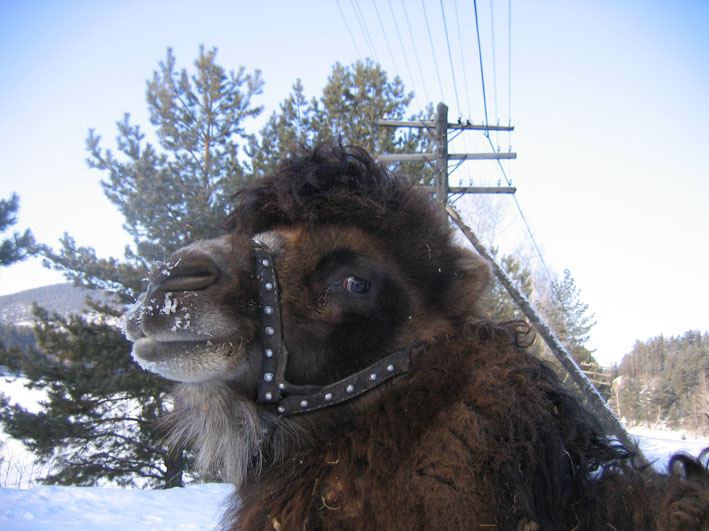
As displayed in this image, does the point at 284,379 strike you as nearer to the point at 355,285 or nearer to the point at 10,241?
the point at 355,285

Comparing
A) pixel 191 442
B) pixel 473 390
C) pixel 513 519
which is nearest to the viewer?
pixel 513 519

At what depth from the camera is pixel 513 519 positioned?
1.76m

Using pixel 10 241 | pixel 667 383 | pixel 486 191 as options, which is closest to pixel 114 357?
pixel 10 241

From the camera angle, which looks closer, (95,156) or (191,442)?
(191,442)

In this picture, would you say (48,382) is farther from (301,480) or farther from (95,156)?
(301,480)

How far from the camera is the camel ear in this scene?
2.74 m

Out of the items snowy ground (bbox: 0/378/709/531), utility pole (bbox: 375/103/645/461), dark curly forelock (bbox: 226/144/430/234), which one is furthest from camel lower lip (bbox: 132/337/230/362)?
utility pole (bbox: 375/103/645/461)

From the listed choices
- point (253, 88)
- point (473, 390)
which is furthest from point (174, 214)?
point (473, 390)

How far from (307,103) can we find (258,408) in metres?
17.9

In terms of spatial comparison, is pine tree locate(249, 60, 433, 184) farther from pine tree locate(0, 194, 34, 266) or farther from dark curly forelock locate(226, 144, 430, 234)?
dark curly forelock locate(226, 144, 430, 234)

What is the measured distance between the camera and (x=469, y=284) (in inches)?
110

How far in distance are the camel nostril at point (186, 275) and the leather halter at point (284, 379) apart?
0.25m

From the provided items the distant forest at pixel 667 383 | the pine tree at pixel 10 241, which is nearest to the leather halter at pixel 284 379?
the distant forest at pixel 667 383

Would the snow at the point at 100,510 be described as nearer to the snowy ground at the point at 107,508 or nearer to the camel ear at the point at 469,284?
the snowy ground at the point at 107,508
